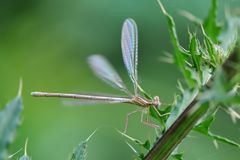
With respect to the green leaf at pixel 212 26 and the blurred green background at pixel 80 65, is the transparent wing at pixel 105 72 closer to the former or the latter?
the green leaf at pixel 212 26

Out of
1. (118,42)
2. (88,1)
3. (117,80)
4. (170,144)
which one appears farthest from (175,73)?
(170,144)

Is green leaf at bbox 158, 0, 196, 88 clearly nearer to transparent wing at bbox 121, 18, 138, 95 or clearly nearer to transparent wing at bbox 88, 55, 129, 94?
transparent wing at bbox 121, 18, 138, 95

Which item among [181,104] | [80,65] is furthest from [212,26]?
[80,65]

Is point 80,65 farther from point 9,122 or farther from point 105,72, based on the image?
point 9,122

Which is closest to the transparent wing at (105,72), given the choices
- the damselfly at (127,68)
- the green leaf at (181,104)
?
the damselfly at (127,68)

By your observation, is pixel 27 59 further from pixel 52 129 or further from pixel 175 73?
pixel 175 73

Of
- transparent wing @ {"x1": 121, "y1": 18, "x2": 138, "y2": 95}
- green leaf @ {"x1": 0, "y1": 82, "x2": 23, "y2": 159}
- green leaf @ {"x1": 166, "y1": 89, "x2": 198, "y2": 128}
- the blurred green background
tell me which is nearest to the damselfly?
transparent wing @ {"x1": 121, "y1": 18, "x2": 138, "y2": 95}
